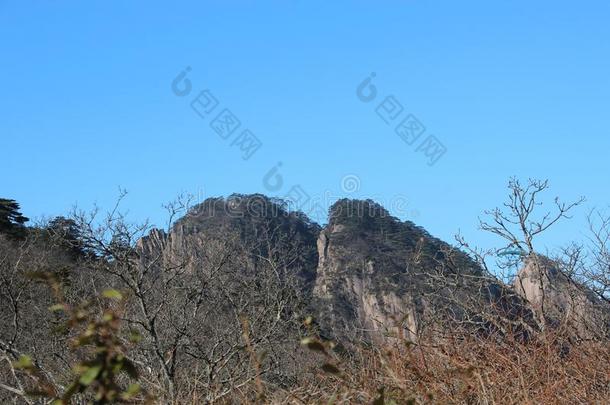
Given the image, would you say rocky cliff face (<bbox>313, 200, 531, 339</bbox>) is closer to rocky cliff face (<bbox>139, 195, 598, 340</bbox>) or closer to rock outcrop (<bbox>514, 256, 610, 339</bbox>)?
rocky cliff face (<bbox>139, 195, 598, 340</bbox>)

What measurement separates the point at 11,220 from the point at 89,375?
42.1 metres

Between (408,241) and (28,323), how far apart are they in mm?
34912

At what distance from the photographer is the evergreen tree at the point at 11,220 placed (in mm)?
37688

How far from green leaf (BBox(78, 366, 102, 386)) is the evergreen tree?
119 feet

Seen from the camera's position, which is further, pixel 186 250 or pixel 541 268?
pixel 186 250

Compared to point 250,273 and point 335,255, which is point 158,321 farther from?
point 335,255

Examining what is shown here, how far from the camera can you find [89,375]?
192 centimetres

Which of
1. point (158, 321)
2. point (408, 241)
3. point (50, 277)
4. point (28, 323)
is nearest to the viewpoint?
point (50, 277)

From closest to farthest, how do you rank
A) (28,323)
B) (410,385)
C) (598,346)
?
(410,385), (598,346), (28,323)

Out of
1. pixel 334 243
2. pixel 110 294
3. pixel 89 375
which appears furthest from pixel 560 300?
pixel 334 243

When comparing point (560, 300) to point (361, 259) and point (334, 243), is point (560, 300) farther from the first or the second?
point (334, 243)

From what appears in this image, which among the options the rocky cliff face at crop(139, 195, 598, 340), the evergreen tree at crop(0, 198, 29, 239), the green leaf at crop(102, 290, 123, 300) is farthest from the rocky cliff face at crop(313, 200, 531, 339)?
the green leaf at crop(102, 290, 123, 300)

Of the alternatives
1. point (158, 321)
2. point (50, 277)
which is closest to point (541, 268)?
point (158, 321)

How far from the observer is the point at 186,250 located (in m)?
23.5
